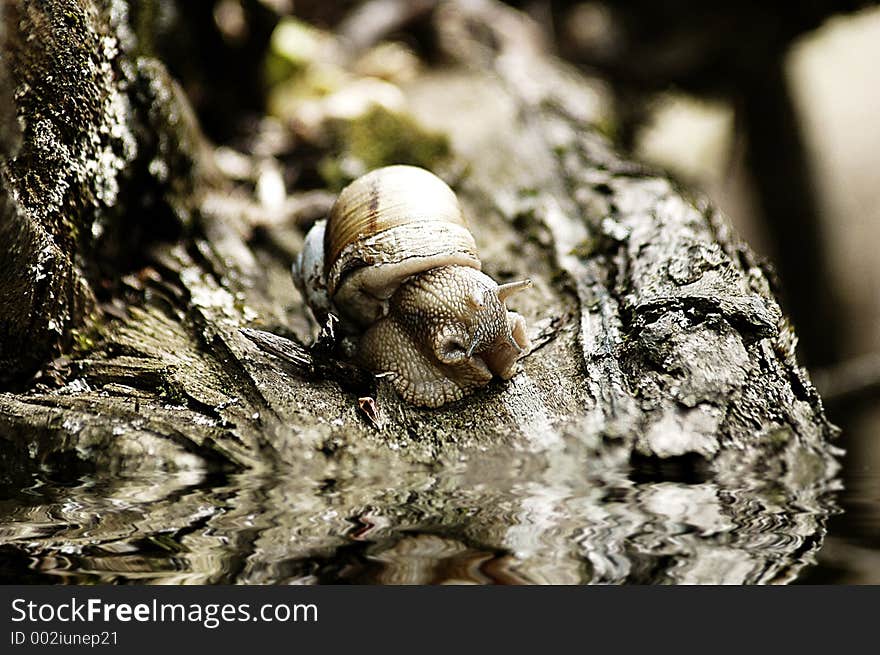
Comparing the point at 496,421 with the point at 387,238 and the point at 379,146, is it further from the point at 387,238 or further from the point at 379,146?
the point at 379,146

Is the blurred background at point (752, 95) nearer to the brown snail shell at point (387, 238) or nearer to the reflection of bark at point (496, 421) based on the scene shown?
the reflection of bark at point (496, 421)

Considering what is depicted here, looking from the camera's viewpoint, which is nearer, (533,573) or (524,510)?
(533,573)

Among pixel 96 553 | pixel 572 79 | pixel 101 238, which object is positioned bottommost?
pixel 96 553

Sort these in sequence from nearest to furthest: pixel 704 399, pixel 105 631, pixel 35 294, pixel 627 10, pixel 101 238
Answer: pixel 105 631 < pixel 704 399 < pixel 35 294 < pixel 101 238 < pixel 627 10

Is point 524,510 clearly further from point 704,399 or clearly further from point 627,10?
point 627,10

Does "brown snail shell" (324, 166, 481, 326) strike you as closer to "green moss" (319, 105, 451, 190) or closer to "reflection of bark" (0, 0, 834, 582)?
"reflection of bark" (0, 0, 834, 582)

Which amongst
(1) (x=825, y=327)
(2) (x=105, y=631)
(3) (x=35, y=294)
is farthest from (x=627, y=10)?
(2) (x=105, y=631)

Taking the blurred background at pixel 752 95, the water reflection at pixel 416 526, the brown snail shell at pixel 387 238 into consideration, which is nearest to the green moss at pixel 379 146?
the blurred background at pixel 752 95
